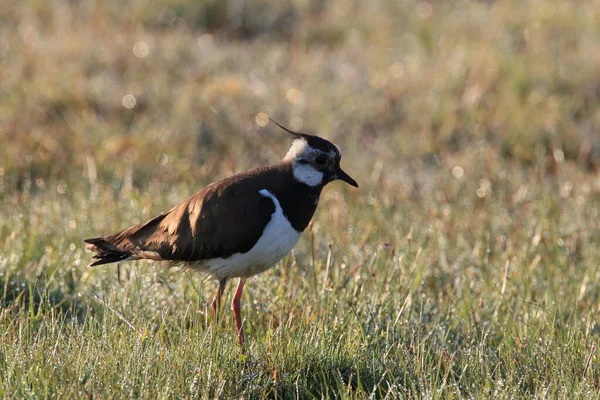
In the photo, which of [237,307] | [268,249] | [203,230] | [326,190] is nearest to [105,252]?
[203,230]

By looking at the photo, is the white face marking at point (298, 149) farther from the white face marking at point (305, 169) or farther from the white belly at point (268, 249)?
the white belly at point (268, 249)

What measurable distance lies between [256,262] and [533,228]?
2648 mm

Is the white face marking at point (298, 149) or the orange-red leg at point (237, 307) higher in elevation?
the white face marking at point (298, 149)

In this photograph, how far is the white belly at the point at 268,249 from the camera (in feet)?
15.1

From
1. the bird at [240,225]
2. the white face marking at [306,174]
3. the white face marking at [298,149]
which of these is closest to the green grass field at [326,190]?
the bird at [240,225]

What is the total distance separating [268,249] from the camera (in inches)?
181

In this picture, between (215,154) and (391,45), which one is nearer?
(215,154)

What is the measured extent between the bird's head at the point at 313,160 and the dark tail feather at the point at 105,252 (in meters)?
0.98

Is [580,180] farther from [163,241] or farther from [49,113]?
[49,113]

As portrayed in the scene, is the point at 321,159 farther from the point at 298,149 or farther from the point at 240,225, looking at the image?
the point at 240,225

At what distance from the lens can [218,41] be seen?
11.3 meters

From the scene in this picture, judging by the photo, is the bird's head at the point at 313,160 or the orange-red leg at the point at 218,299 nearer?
the orange-red leg at the point at 218,299

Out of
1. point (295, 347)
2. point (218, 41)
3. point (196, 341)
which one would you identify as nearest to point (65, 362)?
point (196, 341)

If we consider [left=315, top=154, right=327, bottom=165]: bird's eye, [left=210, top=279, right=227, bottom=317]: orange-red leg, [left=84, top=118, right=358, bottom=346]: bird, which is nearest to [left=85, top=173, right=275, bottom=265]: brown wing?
[left=84, top=118, right=358, bottom=346]: bird
